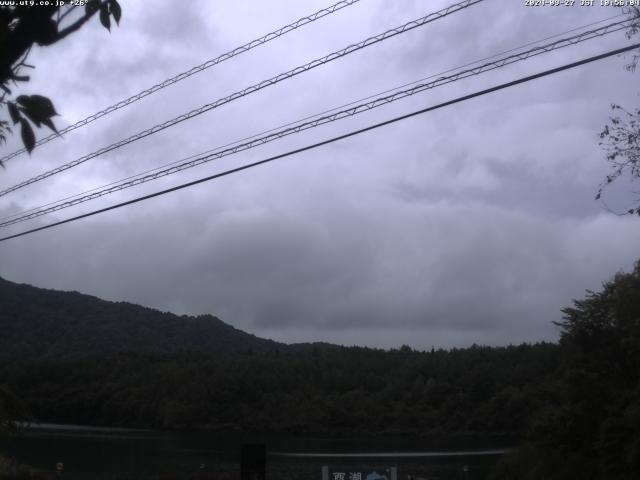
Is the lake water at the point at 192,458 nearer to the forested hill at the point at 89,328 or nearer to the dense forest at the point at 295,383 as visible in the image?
the dense forest at the point at 295,383

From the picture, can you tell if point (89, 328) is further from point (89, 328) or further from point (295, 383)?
point (295, 383)

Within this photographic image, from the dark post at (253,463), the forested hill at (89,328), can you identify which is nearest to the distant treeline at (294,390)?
the forested hill at (89,328)

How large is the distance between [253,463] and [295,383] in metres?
63.4

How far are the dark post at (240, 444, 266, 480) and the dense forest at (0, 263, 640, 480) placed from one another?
42.0ft

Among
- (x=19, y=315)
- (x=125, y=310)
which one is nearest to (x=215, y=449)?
(x=19, y=315)

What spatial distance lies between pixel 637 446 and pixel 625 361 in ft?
12.5

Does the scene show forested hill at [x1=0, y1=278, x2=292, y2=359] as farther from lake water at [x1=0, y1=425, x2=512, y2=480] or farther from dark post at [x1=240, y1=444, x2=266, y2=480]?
dark post at [x1=240, y1=444, x2=266, y2=480]

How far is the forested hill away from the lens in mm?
73000

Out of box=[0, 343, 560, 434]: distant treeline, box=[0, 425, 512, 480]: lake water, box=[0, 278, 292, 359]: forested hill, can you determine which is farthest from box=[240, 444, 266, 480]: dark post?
box=[0, 278, 292, 359]: forested hill

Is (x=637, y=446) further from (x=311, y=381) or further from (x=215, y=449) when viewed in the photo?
(x=311, y=381)

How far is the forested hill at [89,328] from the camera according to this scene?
73.0 m

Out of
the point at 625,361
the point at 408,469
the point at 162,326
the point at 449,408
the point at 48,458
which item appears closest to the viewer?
the point at 625,361

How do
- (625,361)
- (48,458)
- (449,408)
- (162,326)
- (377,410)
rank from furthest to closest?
(162,326) → (377,410) → (449,408) → (48,458) → (625,361)

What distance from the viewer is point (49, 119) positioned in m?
3.99
